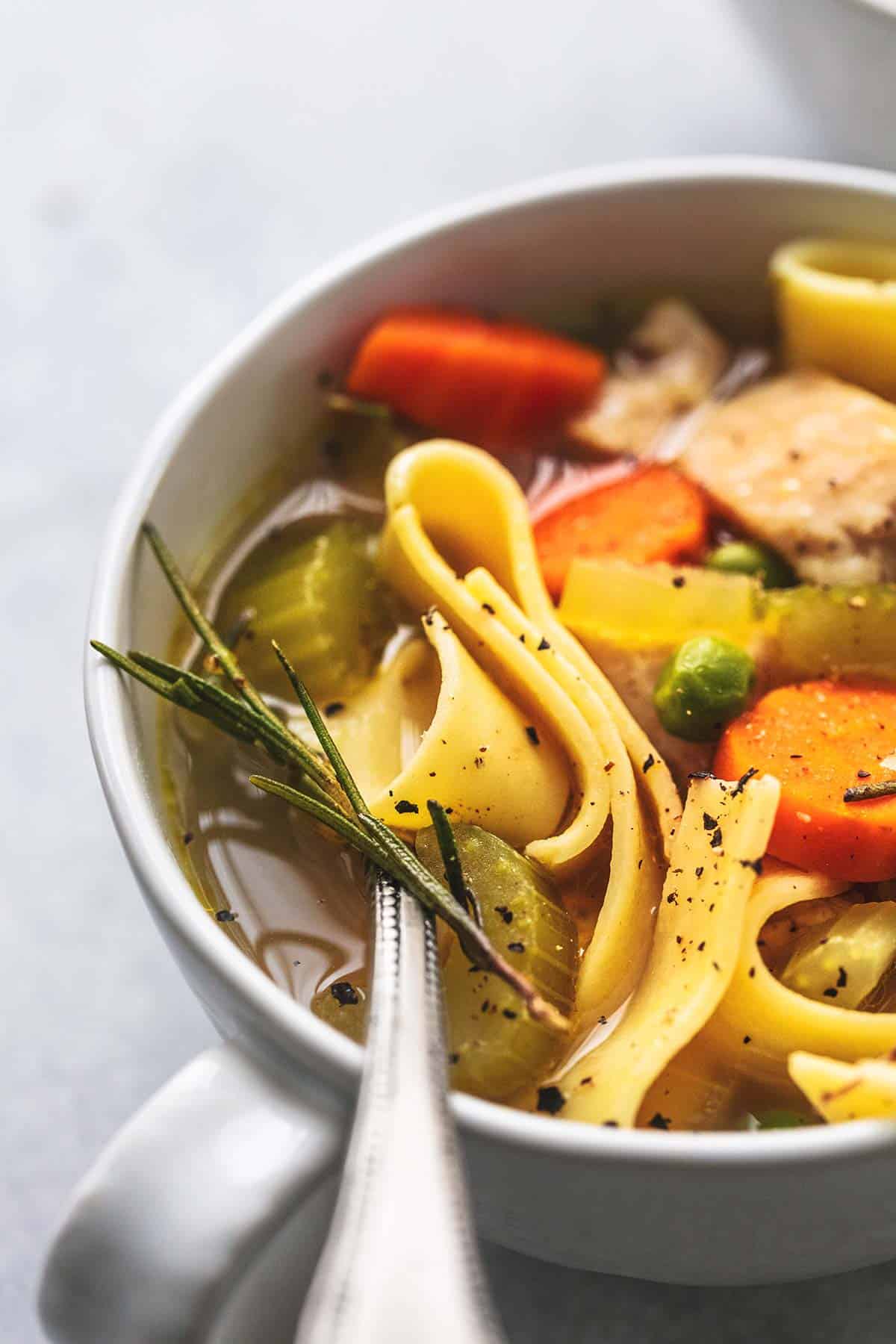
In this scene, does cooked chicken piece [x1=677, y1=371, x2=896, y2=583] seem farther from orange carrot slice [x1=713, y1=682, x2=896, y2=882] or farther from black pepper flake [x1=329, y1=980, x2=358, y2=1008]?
black pepper flake [x1=329, y1=980, x2=358, y2=1008]

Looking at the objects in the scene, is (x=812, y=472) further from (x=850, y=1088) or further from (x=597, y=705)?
(x=850, y=1088)

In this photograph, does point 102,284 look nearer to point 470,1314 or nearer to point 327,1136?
point 327,1136

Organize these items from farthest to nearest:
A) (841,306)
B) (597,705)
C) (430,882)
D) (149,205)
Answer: (149,205)
(841,306)
(597,705)
(430,882)

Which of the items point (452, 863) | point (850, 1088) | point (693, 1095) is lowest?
point (693, 1095)

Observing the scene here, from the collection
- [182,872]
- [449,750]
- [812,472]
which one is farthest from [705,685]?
[182,872]

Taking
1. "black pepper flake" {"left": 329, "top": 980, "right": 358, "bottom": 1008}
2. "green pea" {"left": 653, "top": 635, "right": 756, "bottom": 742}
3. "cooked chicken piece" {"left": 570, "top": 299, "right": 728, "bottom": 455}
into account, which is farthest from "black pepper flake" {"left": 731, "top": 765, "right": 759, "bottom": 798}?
"cooked chicken piece" {"left": 570, "top": 299, "right": 728, "bottom": 455}

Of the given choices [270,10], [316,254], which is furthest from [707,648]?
[270,10]
